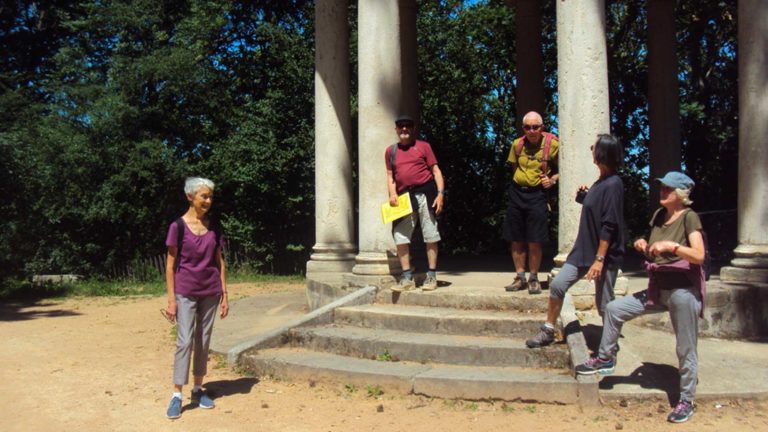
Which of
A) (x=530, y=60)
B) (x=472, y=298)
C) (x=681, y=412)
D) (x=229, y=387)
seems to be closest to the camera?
(x=681, y=412)

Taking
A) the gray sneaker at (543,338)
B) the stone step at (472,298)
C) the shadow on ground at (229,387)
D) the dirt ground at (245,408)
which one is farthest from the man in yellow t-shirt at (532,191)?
the shadow on ground at (229,387)

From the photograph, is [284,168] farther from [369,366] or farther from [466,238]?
[369,366]

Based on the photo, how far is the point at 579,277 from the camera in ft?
17.8

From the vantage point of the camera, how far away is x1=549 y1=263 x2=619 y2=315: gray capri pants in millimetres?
5324

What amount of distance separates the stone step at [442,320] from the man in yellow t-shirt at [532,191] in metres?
0.69

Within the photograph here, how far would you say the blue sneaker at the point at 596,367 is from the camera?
5199mm

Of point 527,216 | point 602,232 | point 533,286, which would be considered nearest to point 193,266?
point 602,232

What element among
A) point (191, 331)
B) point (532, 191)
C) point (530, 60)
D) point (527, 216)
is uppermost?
point (530, 60)

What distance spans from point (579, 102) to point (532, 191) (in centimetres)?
118

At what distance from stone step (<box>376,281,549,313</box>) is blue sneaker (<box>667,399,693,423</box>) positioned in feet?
6.39

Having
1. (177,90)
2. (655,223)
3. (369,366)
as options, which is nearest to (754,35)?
(655,223)

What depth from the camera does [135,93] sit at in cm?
Result: 1980

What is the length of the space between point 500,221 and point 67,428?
550 inches

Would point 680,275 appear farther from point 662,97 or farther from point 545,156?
point 662,97
